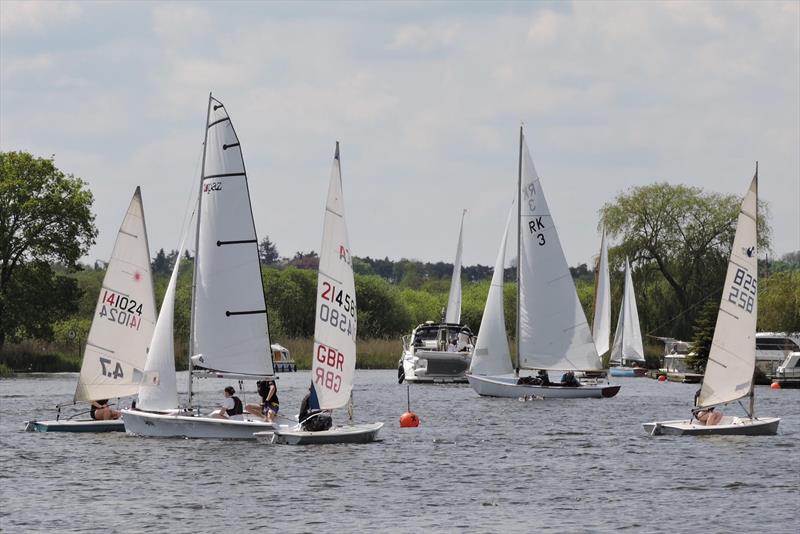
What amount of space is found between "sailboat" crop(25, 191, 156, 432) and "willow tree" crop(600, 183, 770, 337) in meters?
59.9

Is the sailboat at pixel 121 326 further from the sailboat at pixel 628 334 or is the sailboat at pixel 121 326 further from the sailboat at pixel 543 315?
the sailboat at pixel 628 334

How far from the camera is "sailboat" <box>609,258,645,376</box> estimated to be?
9356cm

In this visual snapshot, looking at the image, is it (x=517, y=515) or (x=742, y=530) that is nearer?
(x=742, y=530)

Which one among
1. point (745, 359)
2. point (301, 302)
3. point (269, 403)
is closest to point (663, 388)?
point (745, 359)

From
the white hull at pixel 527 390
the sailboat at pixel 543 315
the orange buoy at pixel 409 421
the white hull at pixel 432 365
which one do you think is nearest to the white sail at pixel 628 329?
the white hull at pixel 432 365

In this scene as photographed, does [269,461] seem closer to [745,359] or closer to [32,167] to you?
[745,359]

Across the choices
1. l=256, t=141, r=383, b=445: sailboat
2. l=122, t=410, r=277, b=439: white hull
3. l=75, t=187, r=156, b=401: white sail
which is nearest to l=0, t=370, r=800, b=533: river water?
l=122, t=410, r=277, b=439: white hull

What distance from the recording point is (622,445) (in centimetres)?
4169

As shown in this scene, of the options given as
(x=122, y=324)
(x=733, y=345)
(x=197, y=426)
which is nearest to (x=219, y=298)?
(x=197, y=426)

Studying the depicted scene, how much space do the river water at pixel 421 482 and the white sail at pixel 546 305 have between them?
1134 centimetres

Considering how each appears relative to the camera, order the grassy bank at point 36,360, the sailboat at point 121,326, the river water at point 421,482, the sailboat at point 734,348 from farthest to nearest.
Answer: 1. the grassy bank at point 36,360
2. the sailboat at point 121,326
3. the sailboat at point 734,348
4. the river water at point 421,482

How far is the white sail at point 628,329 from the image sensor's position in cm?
9356

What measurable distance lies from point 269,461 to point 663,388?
44.3 metres

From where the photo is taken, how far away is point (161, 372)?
39.1 meters
